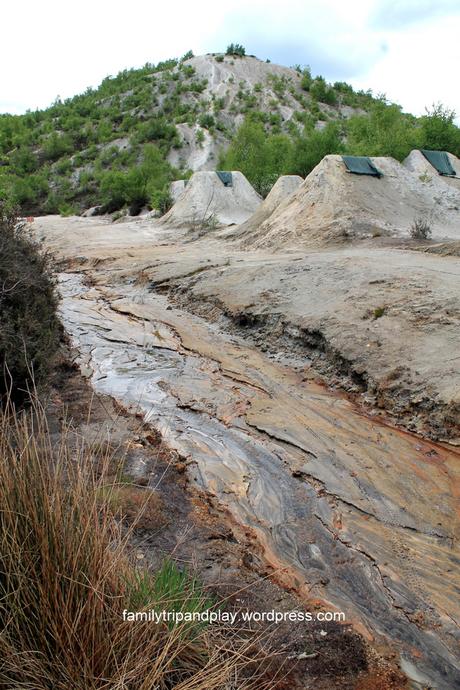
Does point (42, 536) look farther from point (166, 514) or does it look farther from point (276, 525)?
point (276, 525)

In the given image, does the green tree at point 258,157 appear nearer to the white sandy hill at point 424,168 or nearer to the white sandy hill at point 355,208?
the white sandy hill at point 424,168

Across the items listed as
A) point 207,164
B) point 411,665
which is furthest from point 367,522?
point 207,164

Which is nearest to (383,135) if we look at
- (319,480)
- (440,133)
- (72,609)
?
(440,133)

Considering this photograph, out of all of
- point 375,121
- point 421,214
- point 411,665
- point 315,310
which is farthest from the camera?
point 375,121

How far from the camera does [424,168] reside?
15.9m

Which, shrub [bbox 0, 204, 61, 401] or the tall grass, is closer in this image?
the tall grass

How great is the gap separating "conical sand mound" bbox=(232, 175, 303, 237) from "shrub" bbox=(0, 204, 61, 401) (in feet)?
35.2

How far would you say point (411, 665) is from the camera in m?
2.62

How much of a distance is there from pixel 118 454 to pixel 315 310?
4384mm

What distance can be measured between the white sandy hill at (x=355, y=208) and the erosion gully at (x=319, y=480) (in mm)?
6060

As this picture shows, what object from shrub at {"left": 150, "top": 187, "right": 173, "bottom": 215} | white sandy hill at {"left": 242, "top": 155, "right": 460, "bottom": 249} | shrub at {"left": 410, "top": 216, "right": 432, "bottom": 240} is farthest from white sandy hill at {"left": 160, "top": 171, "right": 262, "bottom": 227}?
shrub at {"left": 410, "top": 216, "right": 432, "bottom": 240}

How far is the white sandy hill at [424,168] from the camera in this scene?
15.6 metres

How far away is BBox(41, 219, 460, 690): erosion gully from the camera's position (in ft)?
9.93

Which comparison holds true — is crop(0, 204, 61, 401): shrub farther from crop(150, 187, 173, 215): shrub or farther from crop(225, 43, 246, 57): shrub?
crop(225, 43, 246, 57): shrub
